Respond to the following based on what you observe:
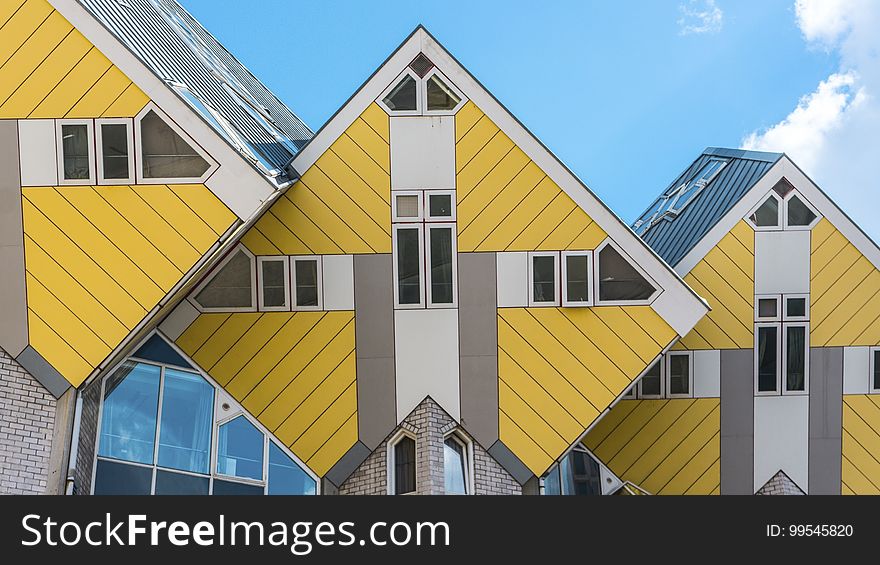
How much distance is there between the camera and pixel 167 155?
43.5 feet

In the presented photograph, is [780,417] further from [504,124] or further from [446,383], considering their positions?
[504,124]

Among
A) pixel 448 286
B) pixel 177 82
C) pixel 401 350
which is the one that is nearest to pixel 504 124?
pixel 448 286

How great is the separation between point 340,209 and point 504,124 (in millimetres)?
3557

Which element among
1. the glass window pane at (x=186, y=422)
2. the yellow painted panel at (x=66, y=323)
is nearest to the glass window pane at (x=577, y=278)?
the glass window pane at (x=186, y=422)

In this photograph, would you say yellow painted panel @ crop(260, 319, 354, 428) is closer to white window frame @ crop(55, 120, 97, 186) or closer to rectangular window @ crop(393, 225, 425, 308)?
rectangular window @ crop(393, 225, 425, 308)

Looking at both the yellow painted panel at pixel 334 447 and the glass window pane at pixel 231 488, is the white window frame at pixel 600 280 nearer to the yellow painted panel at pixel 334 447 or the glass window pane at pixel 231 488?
the yellow painted panel at pixel 334 447

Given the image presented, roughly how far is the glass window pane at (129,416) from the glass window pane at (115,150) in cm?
360

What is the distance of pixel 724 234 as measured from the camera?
1748 cm

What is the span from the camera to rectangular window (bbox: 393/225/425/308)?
15.5 metres

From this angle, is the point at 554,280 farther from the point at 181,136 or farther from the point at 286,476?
the point at 181,136

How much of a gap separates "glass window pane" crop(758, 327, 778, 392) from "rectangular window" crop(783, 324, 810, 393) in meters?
0.26

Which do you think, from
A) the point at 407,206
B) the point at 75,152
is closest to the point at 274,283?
the point at 407,206

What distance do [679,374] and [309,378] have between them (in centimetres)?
813
